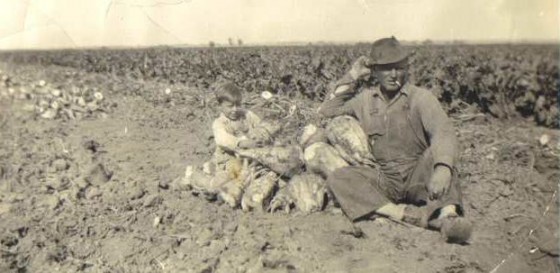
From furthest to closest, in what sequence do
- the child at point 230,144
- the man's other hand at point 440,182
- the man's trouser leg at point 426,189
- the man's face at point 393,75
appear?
the child at point 230,144 → the man's face at point 393,75 → the man's trouser leg at point 426,189 → the man's other hand at point 440,182

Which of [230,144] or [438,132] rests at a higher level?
[438,132]

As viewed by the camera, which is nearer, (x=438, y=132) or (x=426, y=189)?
(x=438, y=132)

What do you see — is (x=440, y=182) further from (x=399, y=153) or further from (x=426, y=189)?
(x=399, y=153)

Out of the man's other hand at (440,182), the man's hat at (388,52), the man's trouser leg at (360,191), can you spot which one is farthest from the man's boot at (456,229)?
the man's hat at (388,52)

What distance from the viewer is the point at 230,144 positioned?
15.0ft

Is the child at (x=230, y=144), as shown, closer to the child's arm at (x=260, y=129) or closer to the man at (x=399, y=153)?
the child's arm at (x=260, y=129)

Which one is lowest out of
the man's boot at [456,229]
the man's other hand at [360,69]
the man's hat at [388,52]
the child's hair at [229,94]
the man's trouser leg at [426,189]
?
the man's boot at [456,229]

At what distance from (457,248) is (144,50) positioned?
11.4 feet

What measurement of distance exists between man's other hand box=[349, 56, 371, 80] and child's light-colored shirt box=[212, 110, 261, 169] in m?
0.83

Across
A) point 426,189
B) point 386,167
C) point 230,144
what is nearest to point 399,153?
point 386,167

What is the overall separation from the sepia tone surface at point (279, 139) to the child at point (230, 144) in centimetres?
13

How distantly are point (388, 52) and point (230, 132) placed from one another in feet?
4.33

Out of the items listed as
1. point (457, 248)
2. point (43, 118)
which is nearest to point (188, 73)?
point (43, 118)

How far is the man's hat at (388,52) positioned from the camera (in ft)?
12.3
